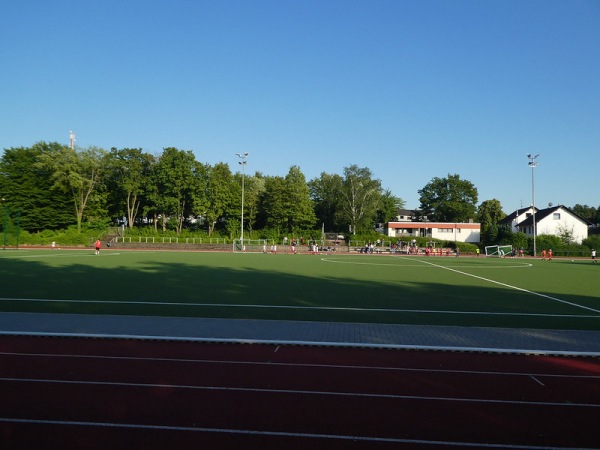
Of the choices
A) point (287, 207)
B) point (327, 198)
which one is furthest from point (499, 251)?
point (327, 198)

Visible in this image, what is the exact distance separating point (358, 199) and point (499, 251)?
94.7 feet

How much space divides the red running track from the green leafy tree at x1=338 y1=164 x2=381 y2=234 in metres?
70.0

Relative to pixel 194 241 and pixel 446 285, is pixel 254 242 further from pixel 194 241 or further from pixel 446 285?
pixel 446 285

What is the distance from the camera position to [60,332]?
30.2 feet

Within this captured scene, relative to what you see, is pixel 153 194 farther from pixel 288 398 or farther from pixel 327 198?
pixel 288 398

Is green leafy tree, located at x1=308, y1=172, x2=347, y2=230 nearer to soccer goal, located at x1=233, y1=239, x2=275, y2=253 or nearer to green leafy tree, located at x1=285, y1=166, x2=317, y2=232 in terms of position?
green leafy tree, located at x1=285, y1=166, x2=317, y2=232

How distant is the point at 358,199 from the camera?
77.9 metres

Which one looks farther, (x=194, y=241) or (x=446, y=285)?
(x=194, y=241)

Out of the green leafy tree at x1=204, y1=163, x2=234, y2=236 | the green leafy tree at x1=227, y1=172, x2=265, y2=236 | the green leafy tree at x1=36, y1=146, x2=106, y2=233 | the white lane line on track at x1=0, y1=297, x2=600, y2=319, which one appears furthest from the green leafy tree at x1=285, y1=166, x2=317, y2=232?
the white lane line on track at x1=0, y1=297, x2=600, y2=319

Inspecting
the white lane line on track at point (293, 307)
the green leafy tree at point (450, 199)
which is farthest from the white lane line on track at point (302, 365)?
the green leafy tree at point (450, 199)

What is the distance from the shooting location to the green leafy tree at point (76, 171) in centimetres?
6581

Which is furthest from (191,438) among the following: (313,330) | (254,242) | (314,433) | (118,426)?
(254,242)

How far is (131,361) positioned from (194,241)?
193 ft

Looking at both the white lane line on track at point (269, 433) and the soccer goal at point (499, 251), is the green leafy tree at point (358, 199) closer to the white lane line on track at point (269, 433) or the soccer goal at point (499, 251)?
the soccer goal at point (499, 251)
